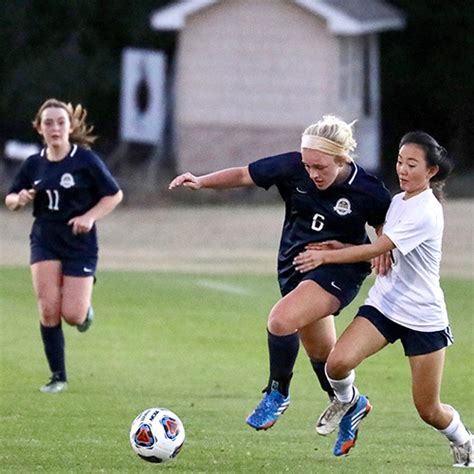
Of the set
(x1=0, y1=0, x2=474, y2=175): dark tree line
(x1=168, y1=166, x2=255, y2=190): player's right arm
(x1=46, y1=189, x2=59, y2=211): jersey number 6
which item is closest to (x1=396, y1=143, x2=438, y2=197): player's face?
(x1=168, y1=166, x2=255, y2=190): player's right arm

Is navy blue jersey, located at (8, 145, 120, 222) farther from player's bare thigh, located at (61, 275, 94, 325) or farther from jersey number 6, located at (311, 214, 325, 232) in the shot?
jersey number 6, located at (311, 214, 325, 232)

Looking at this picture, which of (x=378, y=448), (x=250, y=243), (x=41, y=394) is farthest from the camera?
(x=250, y=243)

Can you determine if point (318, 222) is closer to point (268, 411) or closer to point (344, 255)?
point (344, 255)

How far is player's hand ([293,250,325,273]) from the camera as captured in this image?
8.09 m

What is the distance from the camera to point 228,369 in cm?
1267

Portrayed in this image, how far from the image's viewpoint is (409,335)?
306 inches

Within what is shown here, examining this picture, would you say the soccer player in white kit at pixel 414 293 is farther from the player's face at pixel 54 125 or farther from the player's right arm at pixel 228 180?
the player's face at pixel 54 125

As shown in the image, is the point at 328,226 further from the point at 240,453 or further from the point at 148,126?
the point at 148,126

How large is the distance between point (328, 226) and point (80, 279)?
3.29m

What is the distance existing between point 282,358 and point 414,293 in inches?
35.0

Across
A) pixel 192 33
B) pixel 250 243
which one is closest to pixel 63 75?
pixel 192 33

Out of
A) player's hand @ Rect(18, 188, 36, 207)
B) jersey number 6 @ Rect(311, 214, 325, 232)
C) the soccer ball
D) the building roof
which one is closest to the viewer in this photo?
the soccer ball

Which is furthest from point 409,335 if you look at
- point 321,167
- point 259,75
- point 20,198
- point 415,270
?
point 259,75

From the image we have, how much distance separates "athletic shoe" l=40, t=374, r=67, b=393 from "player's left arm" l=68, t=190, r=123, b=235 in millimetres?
1119
